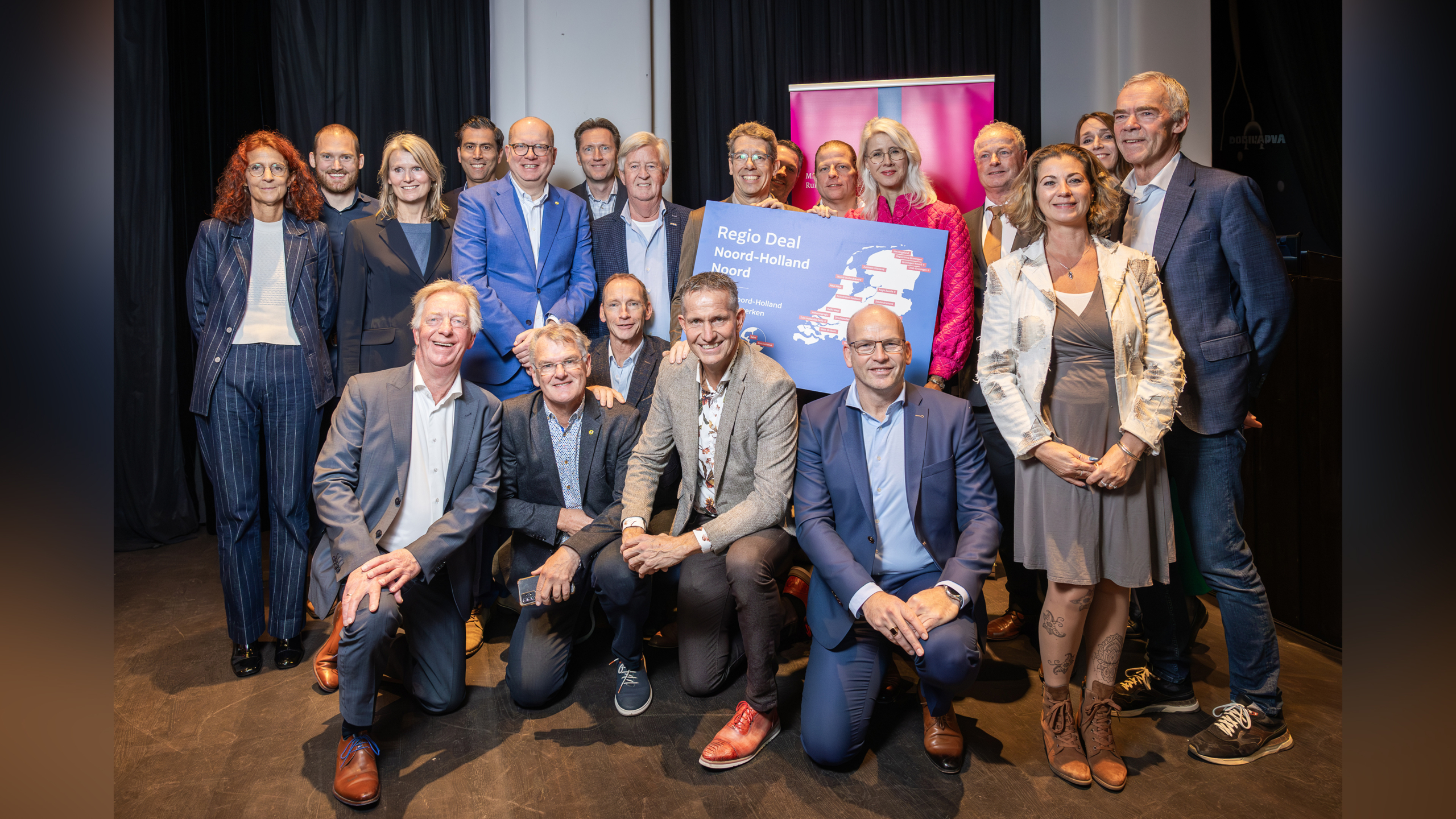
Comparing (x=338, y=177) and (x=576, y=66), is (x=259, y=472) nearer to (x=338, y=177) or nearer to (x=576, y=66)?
(x=338, y=177)

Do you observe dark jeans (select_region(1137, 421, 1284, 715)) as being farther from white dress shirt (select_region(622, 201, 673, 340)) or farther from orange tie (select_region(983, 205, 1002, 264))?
white dress shirt (select_region(622, 201, 673, 340))

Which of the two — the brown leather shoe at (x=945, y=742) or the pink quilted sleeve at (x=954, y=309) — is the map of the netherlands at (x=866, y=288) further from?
the brown leather shoe at (x=945, y=742)

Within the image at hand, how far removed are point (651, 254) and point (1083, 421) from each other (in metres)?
1.93

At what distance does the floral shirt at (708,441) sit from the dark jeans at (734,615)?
69 millimetres

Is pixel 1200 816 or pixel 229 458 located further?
pixel 229 458

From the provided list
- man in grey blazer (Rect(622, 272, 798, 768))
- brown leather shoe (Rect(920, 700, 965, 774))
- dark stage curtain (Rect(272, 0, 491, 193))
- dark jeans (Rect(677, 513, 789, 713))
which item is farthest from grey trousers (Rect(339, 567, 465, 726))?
dark stage curtain (Rect(272, 0, 491, 193))

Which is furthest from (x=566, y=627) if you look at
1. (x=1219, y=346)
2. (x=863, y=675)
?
(x=1219, y=346)

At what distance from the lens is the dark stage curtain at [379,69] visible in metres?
4.94

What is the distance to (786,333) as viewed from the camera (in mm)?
3357

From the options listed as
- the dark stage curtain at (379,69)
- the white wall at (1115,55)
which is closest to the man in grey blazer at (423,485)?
the dark stage curtain at (379,69)

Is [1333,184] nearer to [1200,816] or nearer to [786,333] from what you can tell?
[786,333]

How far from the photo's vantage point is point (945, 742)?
2.56 meters

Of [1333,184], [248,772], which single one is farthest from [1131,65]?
[248,772]

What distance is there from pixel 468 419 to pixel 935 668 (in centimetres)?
160
